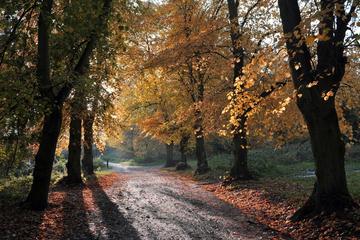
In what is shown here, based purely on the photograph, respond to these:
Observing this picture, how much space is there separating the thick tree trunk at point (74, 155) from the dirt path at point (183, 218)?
13.9 ft

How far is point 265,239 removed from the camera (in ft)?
27.1

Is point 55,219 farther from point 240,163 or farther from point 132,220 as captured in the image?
point 240,163

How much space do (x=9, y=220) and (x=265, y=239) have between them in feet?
19.8

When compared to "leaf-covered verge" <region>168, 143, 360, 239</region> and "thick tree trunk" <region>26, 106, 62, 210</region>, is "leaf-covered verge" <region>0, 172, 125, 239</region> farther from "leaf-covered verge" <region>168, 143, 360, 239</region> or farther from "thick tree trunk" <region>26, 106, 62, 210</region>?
"leaf-covered verge" <region>168, 143, 360, 239</region>

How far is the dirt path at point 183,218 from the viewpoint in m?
8.70

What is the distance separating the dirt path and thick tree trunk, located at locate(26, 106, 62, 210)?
2276mm

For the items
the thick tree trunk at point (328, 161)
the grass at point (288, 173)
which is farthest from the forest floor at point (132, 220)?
the grass at point (288, 173)

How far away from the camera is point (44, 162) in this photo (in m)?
11.1

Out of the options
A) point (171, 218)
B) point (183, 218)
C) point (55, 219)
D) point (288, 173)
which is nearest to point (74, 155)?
point (55, 219)

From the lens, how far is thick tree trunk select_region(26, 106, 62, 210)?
36.2 feet

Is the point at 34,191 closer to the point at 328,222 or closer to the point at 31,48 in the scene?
the point at 31,48

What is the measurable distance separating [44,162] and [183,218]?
421 cm

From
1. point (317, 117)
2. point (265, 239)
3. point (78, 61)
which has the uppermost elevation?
point (78, 61)

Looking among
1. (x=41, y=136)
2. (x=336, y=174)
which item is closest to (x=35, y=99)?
(x=41, y=136)
